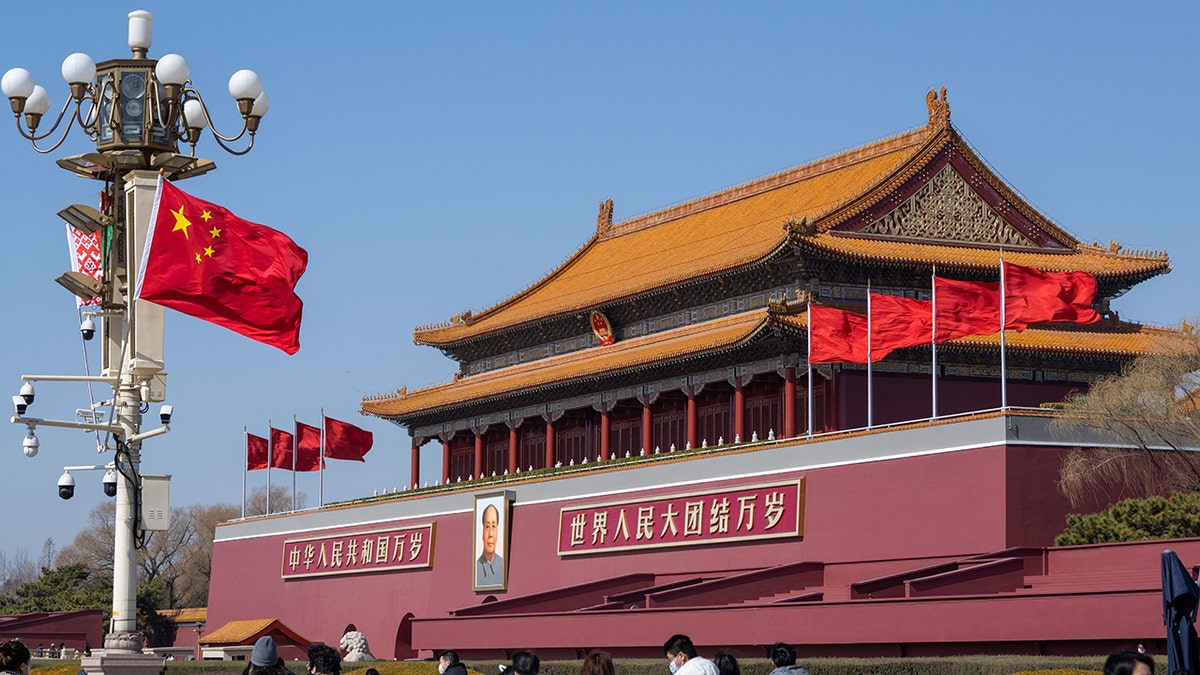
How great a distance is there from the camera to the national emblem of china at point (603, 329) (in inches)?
1613

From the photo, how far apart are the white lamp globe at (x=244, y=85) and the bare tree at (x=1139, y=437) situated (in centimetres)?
1403

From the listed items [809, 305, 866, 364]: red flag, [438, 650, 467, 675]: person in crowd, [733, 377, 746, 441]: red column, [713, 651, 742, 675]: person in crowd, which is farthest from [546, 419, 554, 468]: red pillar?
[713, 651, 742, 675]: person in crowd

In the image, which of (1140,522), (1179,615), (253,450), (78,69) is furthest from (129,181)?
(253,450)

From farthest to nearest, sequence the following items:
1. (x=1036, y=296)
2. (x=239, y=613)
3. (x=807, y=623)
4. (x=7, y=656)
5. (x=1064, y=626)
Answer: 1. (x=239, y=613)
2. (x=1036, y=296)
3. (x=807, y=623)
4. (x=1064, y=626)
5. (x=7, y=656)

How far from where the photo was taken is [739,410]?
35281mm

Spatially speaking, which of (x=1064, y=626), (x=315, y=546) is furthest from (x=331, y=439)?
(x=1064, y=626)

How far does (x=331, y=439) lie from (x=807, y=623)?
22854 millimetres

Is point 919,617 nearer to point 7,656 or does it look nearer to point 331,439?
point 7,656

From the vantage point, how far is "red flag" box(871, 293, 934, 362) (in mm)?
29203

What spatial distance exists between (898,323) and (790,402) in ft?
14.5

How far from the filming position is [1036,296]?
2744cm

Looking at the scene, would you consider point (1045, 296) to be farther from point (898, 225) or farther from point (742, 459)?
point (898, 225)

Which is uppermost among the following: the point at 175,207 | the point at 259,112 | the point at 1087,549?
the point at 259,112

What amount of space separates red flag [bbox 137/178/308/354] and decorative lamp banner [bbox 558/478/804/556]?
13821mm
